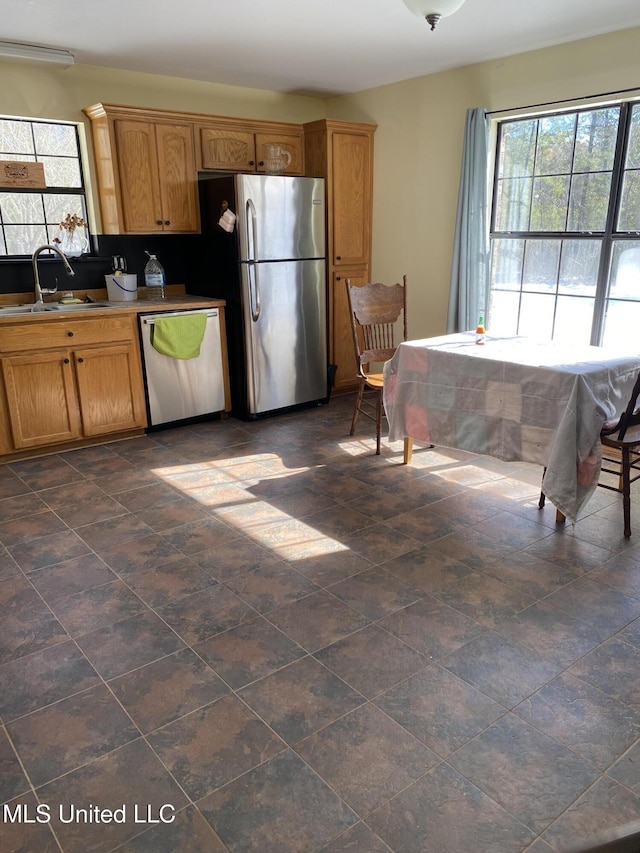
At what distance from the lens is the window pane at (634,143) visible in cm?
369

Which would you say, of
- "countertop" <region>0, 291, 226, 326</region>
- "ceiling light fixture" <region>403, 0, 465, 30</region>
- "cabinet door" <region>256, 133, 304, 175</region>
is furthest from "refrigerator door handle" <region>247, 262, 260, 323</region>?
"ceiling light fixture" <region>403, 0, 465, 30</region>

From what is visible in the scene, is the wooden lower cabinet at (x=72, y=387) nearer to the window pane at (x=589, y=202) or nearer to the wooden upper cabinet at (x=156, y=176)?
the wooden upper cabinet at (x=156, y=176)

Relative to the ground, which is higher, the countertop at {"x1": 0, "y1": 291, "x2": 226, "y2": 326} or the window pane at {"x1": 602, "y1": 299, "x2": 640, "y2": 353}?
the countertop at {"x1": 0, "y1": 291, "x2": 226, "y2": 326}

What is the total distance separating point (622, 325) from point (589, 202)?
0.79 metres

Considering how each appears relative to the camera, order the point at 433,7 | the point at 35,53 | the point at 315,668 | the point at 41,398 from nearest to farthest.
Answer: the point at 315,668 < the point at 433,7 < the point at 35,53 < the point at 41,398

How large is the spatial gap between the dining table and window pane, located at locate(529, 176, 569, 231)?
3.45ft

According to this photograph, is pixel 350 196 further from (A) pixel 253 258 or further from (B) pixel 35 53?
(B) pixel 35 53

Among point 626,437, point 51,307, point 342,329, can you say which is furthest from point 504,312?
point 51,307

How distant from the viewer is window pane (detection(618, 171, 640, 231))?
3.75m

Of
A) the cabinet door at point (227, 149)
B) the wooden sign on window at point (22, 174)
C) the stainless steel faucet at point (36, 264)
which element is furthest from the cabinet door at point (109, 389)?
the cabinet door at point (227, 149)

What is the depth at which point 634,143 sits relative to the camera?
3.72m

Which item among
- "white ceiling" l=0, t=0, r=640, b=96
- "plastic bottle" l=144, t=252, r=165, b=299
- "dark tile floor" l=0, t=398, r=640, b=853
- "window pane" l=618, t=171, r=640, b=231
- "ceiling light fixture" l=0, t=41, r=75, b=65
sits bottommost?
"dark tile floor" l=0, t=398, r=640, b=853

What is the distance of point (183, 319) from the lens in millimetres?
4371

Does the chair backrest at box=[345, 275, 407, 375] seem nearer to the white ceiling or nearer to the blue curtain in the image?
the blue curtain
